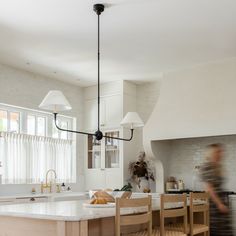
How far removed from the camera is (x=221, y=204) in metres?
5.03

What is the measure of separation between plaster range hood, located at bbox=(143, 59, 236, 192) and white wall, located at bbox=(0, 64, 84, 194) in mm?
1749

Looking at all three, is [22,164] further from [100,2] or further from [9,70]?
[100,2]

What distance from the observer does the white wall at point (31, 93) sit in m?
7.07

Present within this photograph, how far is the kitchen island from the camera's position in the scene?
293 centimetres

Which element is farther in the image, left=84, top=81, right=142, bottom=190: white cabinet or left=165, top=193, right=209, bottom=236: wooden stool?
left=84, top=81, right=142, bottom=190: white cabinet

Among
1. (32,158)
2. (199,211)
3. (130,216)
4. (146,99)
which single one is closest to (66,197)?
(32,158)

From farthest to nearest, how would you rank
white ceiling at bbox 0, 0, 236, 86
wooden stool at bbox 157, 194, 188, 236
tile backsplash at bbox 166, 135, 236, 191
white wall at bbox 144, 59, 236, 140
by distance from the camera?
1. tile backsplash at bbox 166, 135, 236, 191
2. white wall at bbox 144, 59, 236, 140
3. white ceiling at bbox 0, 0, 236, 86
4. wooden stool at bbox 157, 194, 188, 236

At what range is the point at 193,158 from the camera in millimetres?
7746

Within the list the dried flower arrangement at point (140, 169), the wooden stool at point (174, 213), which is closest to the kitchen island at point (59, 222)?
the wooden stool at point (174, 213)

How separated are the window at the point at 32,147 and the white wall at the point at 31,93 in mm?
142

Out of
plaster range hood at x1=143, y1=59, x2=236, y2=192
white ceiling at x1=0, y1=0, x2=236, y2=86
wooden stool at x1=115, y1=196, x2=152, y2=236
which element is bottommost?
wooden stool at x1=115, y1=196, x2=152, y2=236

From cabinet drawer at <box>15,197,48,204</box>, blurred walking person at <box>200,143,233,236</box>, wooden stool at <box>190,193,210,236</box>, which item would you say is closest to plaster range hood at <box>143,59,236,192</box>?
blurred walking person at <box>200,143,233,236</box>

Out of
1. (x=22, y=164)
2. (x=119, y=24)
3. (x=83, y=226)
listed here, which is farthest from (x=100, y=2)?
(x=22, y=164)

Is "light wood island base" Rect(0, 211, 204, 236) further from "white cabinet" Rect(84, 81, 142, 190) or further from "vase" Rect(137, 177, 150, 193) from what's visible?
"vase" Rect(137, 177, 150, 193)
